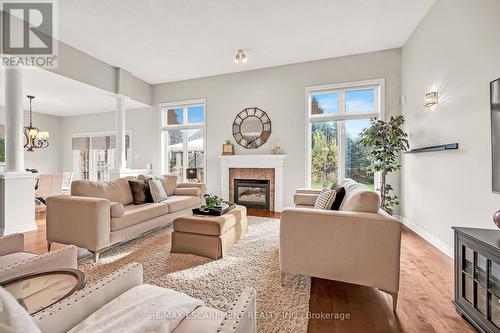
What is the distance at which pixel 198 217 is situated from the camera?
2.59m

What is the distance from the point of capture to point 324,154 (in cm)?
479

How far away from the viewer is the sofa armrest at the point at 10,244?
1628 mm

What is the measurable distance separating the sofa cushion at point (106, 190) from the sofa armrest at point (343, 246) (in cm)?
252

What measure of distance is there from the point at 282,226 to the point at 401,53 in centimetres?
426

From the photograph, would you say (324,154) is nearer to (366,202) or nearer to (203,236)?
(366,202)

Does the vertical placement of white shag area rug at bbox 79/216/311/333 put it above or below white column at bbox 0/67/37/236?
below

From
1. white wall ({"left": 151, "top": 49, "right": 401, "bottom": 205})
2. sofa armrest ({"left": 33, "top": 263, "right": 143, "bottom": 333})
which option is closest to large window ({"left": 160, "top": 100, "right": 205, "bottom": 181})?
white wall ({"left": 151, "top": 49, "right": 401, "bottom": 205})

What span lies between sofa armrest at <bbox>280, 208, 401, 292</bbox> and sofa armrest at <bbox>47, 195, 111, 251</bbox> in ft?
6.21

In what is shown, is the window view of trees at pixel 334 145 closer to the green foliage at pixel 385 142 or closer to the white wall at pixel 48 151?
the green foliage at pixel 385 142

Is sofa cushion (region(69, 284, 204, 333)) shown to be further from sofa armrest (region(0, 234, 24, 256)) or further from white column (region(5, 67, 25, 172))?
white column (region(5, 67, 25, 172))

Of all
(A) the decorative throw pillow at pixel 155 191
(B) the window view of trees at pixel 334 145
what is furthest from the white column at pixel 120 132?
(B) the window view of trees at pixel 334 145

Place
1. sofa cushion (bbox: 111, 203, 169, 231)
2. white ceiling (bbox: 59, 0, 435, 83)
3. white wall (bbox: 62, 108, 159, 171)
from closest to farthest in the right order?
sofa cushion (bbox: 111, 203, 169, 231)
white ceiling (bbox: 59, 0, 435, 83)
white wall (bbox: 62, 108, 159, 171)

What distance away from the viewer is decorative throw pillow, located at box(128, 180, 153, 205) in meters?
3.47

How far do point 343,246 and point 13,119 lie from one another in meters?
4.76
